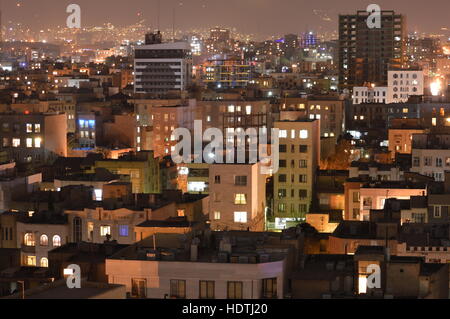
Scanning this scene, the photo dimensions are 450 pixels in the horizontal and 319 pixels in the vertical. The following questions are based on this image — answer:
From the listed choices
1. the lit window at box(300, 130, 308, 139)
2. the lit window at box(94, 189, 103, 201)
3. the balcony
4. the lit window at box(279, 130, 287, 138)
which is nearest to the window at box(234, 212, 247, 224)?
the lit window at box(94, 189, 103, 201)

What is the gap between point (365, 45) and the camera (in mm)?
71125

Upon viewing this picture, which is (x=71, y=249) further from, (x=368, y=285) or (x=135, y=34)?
(x=135, y=34)

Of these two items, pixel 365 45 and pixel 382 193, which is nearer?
pixel 382 193

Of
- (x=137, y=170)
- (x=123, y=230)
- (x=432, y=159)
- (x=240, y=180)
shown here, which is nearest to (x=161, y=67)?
(x=137, y=170)

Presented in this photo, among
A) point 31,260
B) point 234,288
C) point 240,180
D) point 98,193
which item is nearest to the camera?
point 234,288

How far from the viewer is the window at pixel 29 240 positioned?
53.1 feet

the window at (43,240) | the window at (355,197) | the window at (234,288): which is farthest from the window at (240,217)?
the window at (234,288)

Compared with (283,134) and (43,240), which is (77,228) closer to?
(43,240)

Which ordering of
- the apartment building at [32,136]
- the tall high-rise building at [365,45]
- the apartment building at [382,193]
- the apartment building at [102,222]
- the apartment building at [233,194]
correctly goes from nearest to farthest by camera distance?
the apartment building at [102,222], the apartment building at [382,193], the apartment building at [233,194], the apartment building at [32,136], the tall high-rise building at [365,45]

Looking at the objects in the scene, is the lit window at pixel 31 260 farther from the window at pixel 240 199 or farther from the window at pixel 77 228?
the window at pixel 240 199

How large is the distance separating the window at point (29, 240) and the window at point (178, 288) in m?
6.10

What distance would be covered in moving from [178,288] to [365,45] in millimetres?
61745

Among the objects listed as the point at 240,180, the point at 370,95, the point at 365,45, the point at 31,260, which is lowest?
the point at 31,260
